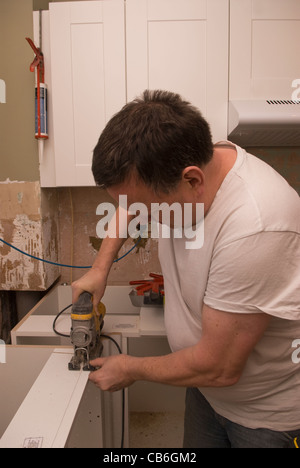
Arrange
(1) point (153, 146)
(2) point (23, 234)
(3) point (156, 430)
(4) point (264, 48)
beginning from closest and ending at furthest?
(1) point (153, 146) → (4) point (264, 48) → (2) point (23, 234) → (3) point (156, 430)

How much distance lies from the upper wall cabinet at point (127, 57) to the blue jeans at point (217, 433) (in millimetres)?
1029

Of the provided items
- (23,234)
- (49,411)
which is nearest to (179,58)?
(23,234)

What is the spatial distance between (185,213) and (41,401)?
0.58m

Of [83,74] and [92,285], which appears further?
[83,74]

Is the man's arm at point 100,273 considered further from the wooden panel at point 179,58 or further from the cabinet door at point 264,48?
the cabinet door at point 264,48

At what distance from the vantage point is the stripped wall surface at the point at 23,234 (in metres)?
1.54

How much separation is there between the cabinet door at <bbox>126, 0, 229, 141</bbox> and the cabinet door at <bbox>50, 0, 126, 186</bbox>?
6 centimetres

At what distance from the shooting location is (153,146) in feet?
2.04

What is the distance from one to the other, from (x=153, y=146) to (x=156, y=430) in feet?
5.46

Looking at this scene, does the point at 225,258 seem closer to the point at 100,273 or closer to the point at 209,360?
the point at 209,360

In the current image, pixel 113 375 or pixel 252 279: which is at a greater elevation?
pixel 252 279

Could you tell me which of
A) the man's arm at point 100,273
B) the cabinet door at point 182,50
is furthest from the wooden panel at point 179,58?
the man's arm at point 100,273

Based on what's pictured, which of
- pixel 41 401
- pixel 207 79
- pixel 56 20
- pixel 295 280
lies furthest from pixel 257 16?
pixel 41 401

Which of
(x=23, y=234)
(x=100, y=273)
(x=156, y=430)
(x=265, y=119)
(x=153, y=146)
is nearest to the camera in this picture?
(x=153, y=146)
